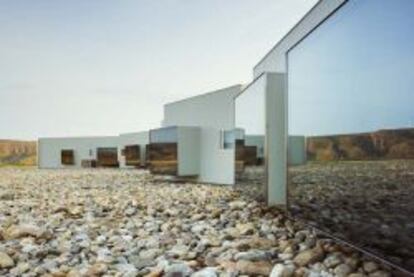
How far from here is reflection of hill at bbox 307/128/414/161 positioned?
238 cm

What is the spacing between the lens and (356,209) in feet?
10.1

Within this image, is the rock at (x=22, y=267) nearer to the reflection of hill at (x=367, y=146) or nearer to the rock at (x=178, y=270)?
the rock at (x=178, y=270)

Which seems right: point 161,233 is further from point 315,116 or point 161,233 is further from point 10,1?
point 10,1

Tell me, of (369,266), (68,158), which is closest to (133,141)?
(68,158)

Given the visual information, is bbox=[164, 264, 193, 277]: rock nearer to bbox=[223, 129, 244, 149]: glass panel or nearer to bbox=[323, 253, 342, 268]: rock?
bbox=[323, 253, 342, 268]: rock

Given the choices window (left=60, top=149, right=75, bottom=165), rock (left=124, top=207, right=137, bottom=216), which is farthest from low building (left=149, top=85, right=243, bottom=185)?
window (left=60, top=149, right=75, bottom=165)

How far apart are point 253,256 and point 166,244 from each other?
89 centimetres

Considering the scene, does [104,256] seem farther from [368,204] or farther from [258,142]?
[258,142]

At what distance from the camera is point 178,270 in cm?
310

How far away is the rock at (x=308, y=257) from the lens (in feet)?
10.7

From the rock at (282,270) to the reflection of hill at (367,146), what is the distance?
828mm

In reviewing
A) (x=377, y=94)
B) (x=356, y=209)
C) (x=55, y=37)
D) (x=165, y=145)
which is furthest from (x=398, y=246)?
(x=55, y=37)

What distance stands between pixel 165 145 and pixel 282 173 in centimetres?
674

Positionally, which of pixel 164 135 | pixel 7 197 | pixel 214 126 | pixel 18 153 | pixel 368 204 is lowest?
pixel 7 197
